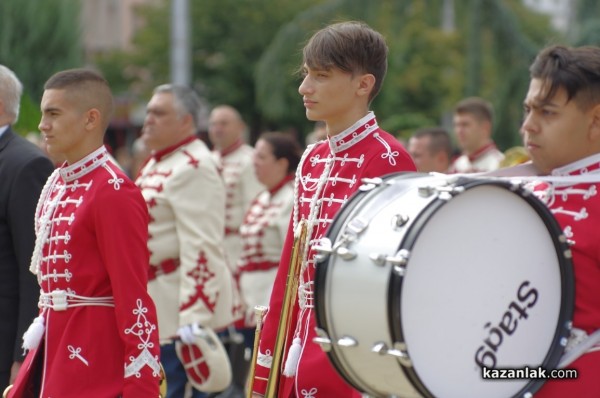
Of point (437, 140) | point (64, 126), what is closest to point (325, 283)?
point (64, 126)

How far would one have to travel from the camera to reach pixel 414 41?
29.6 m

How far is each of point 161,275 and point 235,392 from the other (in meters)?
3.32

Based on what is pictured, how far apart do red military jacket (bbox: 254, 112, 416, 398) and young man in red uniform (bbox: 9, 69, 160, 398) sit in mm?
498

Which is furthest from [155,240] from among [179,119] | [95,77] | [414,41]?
[414,41]

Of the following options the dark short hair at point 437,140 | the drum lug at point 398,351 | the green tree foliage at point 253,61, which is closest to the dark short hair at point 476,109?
the dark short hair at point 437,140

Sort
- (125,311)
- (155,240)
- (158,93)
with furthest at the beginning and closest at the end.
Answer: (158,93)
(155,240)
(125,311)

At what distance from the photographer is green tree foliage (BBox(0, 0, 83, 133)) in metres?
26.5

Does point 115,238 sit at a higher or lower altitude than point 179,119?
lower

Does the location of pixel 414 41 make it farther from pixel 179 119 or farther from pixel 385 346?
pixel 385 346

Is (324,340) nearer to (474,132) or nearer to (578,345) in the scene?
(578,345)

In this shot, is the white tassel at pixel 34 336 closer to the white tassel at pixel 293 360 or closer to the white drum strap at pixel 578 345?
the white tassel at pixel 293 360

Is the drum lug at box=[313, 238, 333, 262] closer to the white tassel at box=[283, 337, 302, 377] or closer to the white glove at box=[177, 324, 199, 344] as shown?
the white tassel at box=[283, 337, 302, 377]

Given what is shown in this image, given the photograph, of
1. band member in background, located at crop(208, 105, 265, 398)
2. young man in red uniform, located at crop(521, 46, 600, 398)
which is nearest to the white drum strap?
young man in red uniform, located at crop(521, 46, 600, 398)

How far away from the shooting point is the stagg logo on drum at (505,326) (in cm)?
371
